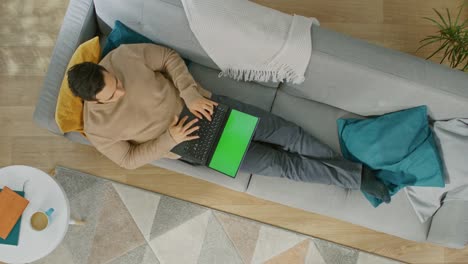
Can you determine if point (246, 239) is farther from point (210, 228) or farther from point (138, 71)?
point (138, 71)

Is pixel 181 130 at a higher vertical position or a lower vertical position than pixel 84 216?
higher

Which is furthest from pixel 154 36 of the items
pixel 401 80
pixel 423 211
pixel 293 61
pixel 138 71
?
pixel 423 211

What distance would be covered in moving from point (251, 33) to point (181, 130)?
491 mm

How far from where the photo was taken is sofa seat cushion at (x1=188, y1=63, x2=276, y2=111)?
6.84 feet

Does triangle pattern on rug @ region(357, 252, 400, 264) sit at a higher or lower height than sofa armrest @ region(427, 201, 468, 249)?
lower

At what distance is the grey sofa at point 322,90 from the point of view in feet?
5.96

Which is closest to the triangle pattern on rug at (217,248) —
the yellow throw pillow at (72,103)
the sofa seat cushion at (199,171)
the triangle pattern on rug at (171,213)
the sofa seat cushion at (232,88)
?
the triangle pattern on rug at (171,213)

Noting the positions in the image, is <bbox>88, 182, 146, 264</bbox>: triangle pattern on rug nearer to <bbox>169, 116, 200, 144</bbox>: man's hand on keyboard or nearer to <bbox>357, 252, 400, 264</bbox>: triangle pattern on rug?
<bbox>169, 116, 200, 144</bbox>: man's hand on keyboard

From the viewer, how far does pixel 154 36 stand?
6.24 feet

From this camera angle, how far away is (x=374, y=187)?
1.95 meters

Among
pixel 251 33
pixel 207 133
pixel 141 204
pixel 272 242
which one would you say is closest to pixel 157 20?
pixel 251 33

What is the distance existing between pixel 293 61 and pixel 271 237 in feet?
3.28

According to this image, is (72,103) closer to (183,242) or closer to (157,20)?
(157,20)

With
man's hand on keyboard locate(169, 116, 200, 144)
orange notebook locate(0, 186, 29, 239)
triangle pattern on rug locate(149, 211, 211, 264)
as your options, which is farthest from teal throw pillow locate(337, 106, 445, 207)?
orange notebook locate(0, 186, 29, 239)
